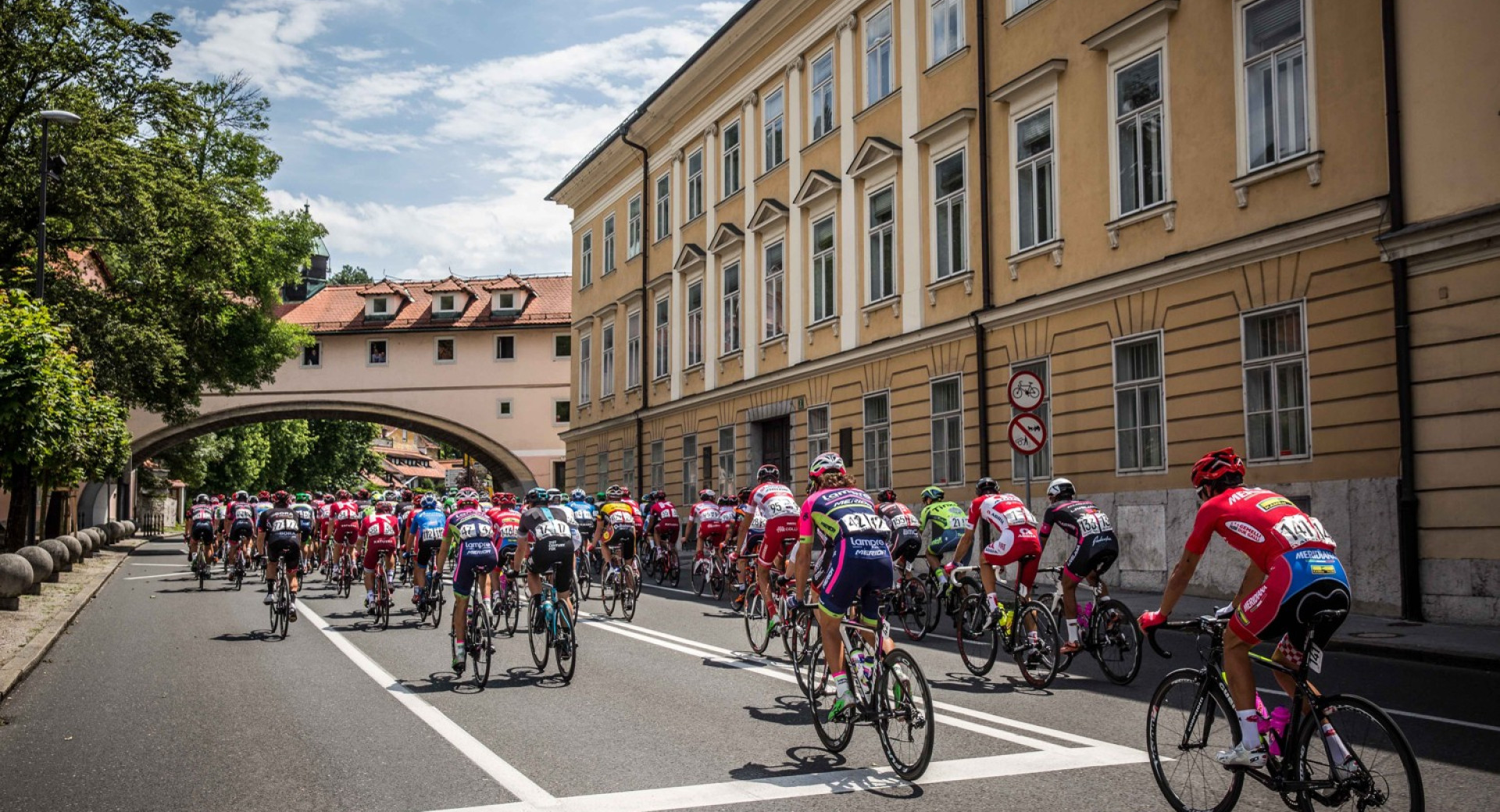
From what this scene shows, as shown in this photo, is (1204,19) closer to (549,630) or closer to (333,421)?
(549,630)

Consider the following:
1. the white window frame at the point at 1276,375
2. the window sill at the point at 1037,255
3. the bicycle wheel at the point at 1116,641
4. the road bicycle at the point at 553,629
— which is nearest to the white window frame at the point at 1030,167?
the window sill at the point at 1037,255

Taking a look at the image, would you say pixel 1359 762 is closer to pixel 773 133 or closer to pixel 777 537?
pixel 777 537

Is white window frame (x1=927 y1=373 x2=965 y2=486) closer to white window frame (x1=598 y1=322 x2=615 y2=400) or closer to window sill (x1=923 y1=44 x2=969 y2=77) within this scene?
window sill (x1=923 y1=44 x2=969 y2=77)

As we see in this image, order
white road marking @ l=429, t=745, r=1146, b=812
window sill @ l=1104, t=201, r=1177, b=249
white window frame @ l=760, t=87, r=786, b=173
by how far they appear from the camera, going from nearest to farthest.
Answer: white road marking @ l=429, t=745, r=1146, b=812 < window sill @ l=1104, t=201, r=1177, b=249 < white window frame @ l=760, t=87, r=786, b=173

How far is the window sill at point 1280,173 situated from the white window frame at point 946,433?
7150 millimetres

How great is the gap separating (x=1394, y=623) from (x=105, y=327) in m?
31.0

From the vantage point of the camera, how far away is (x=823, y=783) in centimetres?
743

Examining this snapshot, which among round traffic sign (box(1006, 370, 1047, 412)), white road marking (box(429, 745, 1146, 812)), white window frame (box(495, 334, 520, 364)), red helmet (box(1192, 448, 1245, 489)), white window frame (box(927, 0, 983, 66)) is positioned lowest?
white road marking (box(429, 745, 1146, 812))

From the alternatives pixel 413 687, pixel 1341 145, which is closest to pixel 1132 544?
pixel 1341 145

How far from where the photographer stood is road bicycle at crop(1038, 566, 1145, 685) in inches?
435

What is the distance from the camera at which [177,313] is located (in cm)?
3706

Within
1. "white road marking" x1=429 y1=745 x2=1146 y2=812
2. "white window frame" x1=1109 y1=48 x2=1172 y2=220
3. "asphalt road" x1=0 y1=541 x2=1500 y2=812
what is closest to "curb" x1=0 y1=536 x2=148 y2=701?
"asphalt road" x1=0 y1=541 x2=1500 y2=812

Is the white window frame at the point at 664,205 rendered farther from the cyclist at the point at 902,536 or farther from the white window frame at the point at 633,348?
the cyclist at the point at 902,536

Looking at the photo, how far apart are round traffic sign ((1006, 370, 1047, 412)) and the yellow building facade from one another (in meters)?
2.32
